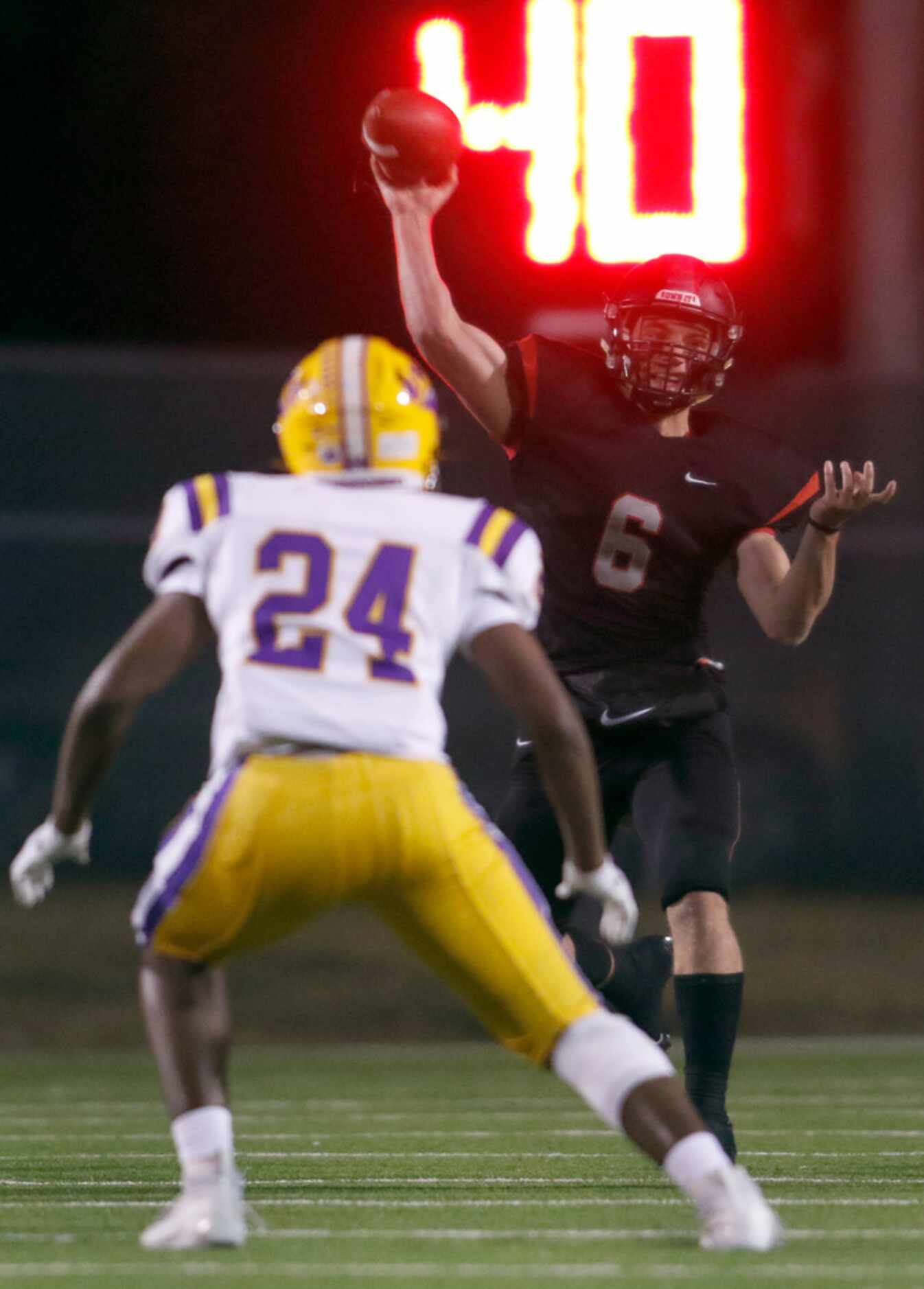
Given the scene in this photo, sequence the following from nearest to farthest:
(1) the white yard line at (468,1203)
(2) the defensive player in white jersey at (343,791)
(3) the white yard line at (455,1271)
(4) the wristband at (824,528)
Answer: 1. (3) the white yard line at (455,1271)
2. (2) the defensive player in white jersey at (343,791)
3. (1) the white yard line at (468,1203)
4. (4) the wristband at (824,528)

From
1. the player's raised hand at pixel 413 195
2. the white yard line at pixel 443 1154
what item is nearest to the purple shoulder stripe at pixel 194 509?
the player's raised hand at pixel 413 195

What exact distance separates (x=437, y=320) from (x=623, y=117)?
17.3ft

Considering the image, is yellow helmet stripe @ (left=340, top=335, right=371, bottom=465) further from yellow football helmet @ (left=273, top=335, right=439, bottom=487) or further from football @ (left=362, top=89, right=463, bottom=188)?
football @ (left=362, top=89, right=463, bottom=188)

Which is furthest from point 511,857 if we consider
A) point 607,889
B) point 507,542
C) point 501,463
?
point 501,463

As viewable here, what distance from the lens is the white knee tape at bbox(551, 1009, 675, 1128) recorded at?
12.0ft

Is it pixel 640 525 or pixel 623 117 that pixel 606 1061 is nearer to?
pixel 640 525

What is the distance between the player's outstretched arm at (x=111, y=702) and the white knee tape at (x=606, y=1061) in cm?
72

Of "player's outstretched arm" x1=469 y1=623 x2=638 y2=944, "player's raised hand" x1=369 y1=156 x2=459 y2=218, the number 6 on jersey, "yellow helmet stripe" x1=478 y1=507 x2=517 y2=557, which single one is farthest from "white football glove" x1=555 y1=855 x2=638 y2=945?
"player's raised hand" x1=369 y1=156 x2=459 y2=218

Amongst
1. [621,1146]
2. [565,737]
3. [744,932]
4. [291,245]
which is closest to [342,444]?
[565,737]

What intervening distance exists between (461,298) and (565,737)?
986 cm

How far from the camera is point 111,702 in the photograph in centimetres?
365

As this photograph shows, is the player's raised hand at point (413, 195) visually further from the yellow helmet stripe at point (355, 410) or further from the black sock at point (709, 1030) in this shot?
the black sock at point (709, 1030)

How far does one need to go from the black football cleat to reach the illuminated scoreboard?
17.1 feet

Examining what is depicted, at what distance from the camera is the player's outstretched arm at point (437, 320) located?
4953 mm
